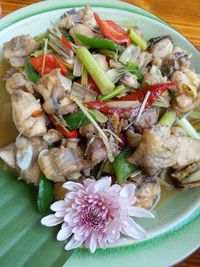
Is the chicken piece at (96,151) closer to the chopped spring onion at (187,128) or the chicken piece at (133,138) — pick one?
the chicken piece at (133,138)

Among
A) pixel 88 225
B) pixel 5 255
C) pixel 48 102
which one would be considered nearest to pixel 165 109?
pixel 48 102

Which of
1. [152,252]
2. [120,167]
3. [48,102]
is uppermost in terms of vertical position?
[48,102]

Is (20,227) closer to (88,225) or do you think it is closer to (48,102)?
(88,225)

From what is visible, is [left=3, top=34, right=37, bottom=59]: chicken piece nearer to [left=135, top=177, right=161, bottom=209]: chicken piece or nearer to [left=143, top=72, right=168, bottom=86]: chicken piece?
[left=143, top=72, right=168, bottom=86]: chicken piece

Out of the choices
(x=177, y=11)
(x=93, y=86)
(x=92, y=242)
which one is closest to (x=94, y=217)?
(x=92, y=242)

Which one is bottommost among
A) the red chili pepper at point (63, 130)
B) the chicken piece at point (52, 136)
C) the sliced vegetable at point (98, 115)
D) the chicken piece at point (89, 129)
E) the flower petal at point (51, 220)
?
the flower petal at point (51, 220)

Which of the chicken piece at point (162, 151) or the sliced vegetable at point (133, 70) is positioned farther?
the sliced vegetable at point (133, 70)

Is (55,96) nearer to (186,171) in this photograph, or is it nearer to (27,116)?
(27,116)

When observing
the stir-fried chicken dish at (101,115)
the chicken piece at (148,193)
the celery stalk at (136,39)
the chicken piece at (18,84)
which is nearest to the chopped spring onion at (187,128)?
the stir-fried chicken dish at (101,115)
